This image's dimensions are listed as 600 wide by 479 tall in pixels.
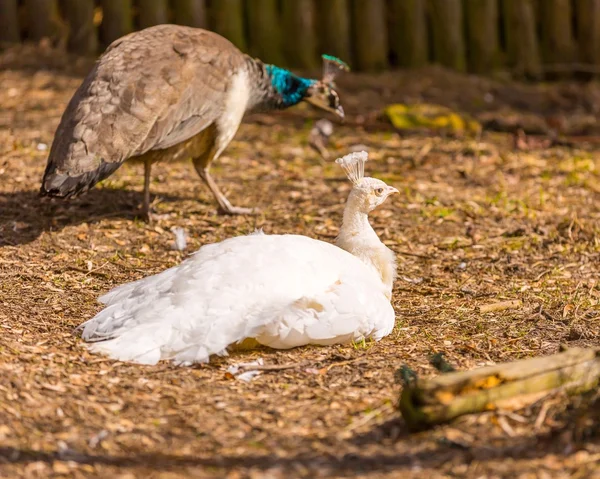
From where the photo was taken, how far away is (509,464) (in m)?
3.10

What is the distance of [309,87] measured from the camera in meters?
7.25

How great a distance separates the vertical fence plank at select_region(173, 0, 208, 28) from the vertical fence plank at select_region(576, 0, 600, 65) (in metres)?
3.92

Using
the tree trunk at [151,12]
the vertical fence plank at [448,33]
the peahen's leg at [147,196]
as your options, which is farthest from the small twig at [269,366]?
the vertical fence plank at [448,33]

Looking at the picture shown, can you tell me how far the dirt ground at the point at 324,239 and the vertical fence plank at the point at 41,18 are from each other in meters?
0.20

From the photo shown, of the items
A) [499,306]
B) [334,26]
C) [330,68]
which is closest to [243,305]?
[499,306]

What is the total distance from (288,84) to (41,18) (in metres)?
3.38

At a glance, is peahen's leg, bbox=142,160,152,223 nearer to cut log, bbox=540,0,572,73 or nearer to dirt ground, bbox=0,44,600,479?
dirt ground, bbox=0,44,600,479

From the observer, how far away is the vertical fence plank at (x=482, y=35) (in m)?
9.41

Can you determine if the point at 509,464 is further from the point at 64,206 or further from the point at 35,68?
the point at 35,68

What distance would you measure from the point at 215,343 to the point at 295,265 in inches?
23.0

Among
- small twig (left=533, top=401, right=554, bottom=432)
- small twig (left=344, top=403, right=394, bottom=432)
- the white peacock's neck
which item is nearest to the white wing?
the white peacock's neck

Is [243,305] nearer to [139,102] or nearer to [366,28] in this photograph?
[139,102]

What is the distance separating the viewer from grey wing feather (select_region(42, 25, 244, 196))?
5.40 meters

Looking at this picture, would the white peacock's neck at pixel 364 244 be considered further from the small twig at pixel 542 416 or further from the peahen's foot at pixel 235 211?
the peahen's foot at pixel 235 211
